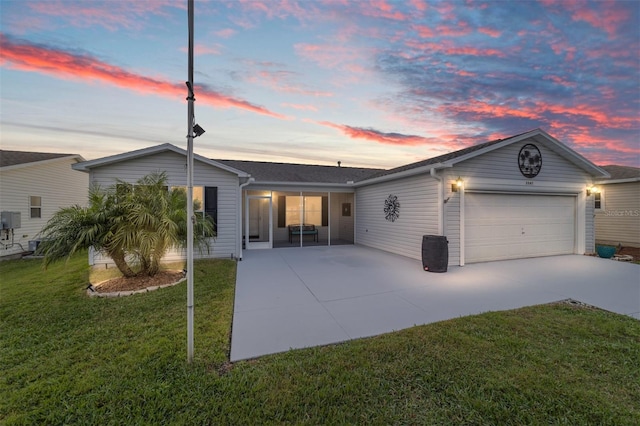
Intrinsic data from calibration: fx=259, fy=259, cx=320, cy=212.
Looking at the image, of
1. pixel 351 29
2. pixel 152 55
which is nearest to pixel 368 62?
pixel 351 29

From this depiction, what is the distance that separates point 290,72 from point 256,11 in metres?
1.88

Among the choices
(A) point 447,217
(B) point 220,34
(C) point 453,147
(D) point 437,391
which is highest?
(B) point 220,34

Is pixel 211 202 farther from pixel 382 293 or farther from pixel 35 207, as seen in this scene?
pixel 35 207

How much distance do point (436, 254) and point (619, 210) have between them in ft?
37.7

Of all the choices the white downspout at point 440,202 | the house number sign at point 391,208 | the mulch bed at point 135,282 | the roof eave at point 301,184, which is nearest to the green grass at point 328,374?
the mulch bed at point 135,282

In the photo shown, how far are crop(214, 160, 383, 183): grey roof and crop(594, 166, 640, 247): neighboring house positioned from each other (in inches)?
427

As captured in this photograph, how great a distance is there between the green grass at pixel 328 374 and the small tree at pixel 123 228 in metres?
1.47

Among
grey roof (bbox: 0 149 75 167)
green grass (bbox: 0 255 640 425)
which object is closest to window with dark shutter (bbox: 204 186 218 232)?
green grass (bbox: 0 255 640 425)

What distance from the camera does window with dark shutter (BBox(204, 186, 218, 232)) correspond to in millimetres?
8633

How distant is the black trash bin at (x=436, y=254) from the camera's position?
265 inches

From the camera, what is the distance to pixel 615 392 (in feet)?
7.48

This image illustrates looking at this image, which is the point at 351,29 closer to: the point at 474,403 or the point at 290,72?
the point at 290,72

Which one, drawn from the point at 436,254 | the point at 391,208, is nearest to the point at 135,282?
the point at 436,254

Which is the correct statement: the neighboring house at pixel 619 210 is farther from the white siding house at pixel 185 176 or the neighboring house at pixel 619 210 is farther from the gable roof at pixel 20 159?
the gable roof at pixel 20 159
